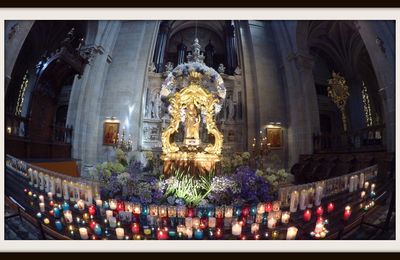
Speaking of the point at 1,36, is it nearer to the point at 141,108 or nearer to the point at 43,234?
the point at 141,108

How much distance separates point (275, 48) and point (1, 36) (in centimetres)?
441

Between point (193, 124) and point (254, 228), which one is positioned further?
point (193, 124)

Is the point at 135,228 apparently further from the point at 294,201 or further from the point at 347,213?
the point at 347,213

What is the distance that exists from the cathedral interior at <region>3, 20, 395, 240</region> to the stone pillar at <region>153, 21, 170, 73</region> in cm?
4

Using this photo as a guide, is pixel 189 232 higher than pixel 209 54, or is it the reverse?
pixel 209 54

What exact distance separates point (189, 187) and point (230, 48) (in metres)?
3.64

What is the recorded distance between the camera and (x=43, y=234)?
9.12 feet

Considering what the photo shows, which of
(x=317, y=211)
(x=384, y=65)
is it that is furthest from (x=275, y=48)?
(x=317, y=211)

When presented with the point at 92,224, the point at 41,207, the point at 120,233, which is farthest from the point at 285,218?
the point at 41,207

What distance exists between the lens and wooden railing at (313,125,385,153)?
10.3 ft

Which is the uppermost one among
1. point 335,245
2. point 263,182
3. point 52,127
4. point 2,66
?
point 2,66

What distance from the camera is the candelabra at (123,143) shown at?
4045 mm

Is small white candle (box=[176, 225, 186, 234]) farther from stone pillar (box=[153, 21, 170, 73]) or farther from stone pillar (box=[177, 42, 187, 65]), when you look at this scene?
stone pillar (box=[177, 42, 187, 65])

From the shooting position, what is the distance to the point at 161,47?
549cm
